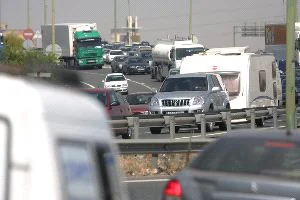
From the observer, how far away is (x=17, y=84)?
3748mm

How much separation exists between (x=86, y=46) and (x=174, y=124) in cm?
5619

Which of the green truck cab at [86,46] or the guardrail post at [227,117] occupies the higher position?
the green truck cab at [86,46]

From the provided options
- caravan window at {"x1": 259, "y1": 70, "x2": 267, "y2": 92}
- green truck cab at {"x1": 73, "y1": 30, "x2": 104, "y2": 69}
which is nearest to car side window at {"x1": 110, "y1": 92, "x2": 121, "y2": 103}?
caravan window at {"x1": 259, "y1": 70, "x2": 267, "y2": 92}

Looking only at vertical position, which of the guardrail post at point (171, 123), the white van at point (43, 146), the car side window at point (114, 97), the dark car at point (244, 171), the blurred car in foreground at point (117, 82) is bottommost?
the blurred car in foreground at point (117, 82)

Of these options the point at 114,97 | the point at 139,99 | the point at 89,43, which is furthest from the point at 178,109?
the point at 89,43

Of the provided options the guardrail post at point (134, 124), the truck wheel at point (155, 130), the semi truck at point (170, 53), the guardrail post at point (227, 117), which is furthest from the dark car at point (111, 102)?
the semi truck at point (170, 53)

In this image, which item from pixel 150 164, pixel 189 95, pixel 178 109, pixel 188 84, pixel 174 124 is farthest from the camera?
pixel 188 84

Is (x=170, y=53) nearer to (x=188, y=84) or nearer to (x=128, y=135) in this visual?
(x=188, y=84)

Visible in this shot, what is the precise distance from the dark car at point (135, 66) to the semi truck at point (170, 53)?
10.4 meters

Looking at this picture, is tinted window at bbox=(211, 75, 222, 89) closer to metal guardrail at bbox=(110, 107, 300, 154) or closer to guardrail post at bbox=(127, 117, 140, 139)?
A: metal guardrail at bbox=(110, 107, 300, 154)

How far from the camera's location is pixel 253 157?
946cm

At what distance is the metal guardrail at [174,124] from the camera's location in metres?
19.4

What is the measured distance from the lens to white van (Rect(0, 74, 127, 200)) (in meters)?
3.49

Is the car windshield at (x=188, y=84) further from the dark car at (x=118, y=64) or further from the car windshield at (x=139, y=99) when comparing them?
the dark car at (x=118, y=64)
